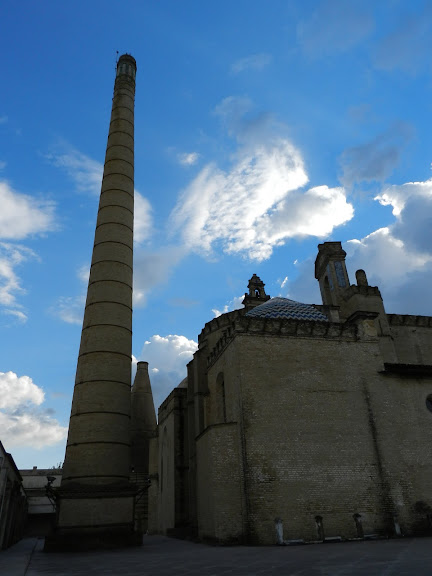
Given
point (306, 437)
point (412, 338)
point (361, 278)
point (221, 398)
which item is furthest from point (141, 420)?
point (412, 338)

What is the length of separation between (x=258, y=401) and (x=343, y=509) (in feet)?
15.1

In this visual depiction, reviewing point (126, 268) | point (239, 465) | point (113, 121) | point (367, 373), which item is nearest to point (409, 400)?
point (367, 373)

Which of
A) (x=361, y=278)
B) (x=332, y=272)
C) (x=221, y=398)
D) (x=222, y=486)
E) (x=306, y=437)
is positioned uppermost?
(x=332, y=272)

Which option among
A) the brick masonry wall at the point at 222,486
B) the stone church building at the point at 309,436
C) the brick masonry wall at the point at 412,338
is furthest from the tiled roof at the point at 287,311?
the brick masonry wall at the point at 412,338

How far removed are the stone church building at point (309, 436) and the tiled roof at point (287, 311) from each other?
0.09m

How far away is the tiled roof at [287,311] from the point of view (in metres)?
19.5

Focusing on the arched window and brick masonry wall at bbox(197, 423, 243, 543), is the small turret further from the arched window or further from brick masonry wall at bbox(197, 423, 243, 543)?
brick masonry wall at bbox(197, 423, 243, 543)

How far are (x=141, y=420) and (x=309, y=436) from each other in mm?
19514

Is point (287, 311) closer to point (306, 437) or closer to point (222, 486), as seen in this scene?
point (306, 437)

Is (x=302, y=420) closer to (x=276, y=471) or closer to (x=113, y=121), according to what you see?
(x=276, y=471)

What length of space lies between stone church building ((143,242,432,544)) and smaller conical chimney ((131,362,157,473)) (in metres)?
11.5

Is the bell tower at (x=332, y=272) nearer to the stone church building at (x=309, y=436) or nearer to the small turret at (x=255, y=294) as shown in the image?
the small turret at (x=255, y=294)

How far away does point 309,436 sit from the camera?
617 inches

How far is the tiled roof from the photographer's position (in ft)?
64.0
